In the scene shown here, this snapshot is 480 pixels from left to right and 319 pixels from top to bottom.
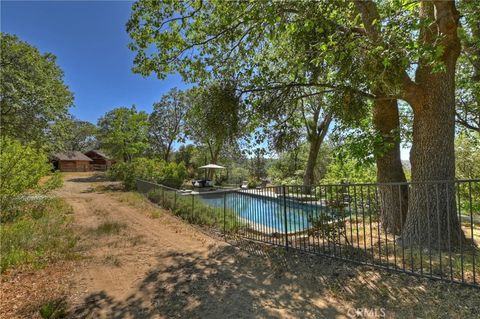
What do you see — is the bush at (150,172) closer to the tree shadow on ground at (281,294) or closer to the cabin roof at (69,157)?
the tree shadow on ground at (281,294)

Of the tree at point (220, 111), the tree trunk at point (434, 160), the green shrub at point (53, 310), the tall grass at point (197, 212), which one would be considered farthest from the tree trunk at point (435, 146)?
the green shrub at point (53, 310)

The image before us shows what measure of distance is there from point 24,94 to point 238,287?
54.7ft

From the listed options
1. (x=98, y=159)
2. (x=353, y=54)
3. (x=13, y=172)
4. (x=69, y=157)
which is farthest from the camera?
(x=98, y=159)

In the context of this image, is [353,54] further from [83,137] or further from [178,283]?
[83,137]

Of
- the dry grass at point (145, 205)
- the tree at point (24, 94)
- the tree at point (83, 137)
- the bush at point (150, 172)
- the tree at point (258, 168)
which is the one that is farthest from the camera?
the tree at point (83, 137)

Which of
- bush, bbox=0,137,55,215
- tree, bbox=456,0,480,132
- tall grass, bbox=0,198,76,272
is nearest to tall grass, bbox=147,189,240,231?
tall grass, bbox=0,198,76,272

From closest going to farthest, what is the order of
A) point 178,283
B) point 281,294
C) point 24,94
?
1. point 281,294
2. point 178,283
3. point 24,94

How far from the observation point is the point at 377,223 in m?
4.38

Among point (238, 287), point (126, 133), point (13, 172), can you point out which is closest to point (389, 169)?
point (238, 287)

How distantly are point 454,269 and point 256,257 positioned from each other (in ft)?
9.35

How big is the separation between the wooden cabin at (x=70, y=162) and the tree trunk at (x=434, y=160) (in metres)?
43.8

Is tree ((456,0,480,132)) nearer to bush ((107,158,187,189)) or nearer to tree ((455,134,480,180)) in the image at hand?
tree ((455,134,480,180))

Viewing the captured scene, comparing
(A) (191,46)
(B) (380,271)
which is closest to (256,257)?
(B) (380,271)

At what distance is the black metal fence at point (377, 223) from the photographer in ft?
11.5
